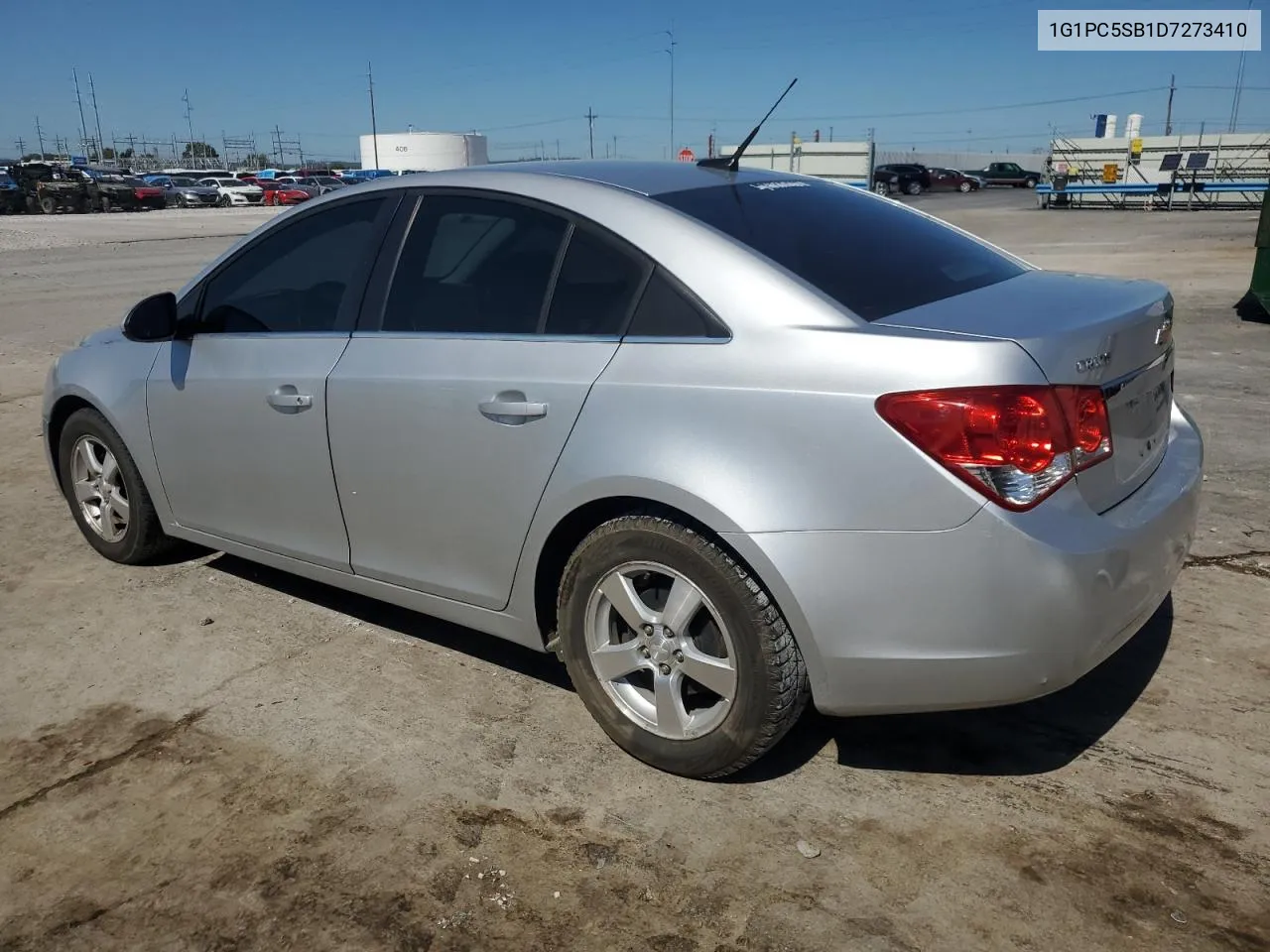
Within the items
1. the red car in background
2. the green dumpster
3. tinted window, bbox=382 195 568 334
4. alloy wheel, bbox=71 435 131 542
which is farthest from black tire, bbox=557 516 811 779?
the red car in background

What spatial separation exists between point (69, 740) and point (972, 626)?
2.70m

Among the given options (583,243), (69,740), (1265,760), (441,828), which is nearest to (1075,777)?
(1265,760)

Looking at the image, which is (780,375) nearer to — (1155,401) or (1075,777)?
(1155,401)

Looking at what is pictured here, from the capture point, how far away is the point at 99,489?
4652 millimetres

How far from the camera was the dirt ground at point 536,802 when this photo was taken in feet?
7.92

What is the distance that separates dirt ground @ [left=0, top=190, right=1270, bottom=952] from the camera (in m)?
2.41

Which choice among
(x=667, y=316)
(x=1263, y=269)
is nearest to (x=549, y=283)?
(x=667, y=316)

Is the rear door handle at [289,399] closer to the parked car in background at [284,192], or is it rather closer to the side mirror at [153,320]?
the side mirror at [153,320]

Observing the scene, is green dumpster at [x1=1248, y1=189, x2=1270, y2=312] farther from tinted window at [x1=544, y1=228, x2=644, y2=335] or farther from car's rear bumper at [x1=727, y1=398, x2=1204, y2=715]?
tinted window at [x1=544, y1=228, x2=644, y2=335]

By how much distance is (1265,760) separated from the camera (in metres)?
2.96

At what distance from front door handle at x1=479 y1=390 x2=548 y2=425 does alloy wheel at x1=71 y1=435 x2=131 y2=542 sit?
2.26m

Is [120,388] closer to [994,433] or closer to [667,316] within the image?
[667,316]

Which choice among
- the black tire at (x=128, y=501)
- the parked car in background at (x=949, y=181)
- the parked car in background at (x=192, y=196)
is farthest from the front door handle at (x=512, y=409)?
the parked car in background at (x=949, y=181)

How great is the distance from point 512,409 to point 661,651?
798 millimetres
